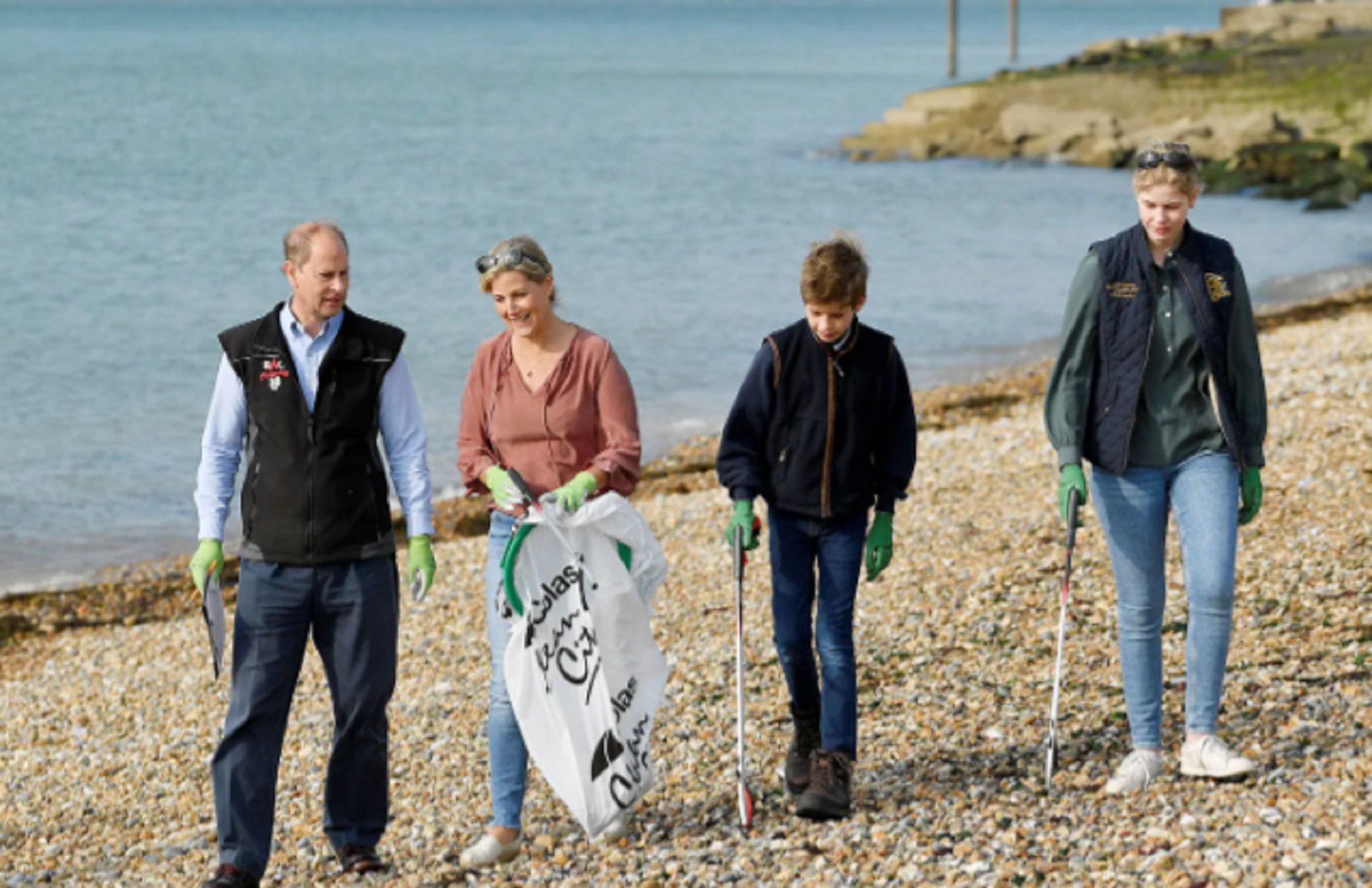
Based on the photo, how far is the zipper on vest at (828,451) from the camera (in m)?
5.47

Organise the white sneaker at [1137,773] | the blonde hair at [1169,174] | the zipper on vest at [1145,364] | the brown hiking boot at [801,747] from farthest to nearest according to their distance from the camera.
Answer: the brown hiking boot at [801,747] → the white sneaker at [1137,773] → the zipper on vest at [1145,364] → the blonde hair at [1169,174]

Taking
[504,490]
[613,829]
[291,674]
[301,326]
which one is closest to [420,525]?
[504,490]

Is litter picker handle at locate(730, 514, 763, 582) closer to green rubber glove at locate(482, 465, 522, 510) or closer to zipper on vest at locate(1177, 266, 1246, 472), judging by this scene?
green rubber glove at locate(482, 465, 522, 510)

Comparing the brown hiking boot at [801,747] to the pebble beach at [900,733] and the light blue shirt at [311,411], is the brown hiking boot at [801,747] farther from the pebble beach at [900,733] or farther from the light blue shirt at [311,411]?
the light blue shirt at [311,411]

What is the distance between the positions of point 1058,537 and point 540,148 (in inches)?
1884

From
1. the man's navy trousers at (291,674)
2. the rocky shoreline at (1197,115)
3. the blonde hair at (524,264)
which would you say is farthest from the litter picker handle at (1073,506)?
the rocky shoreline at (1197,115)

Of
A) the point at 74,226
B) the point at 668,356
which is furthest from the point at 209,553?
the point at 74,226

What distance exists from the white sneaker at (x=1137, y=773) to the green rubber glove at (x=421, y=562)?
219 centimetres

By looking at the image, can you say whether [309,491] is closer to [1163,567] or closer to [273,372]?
[273,372]

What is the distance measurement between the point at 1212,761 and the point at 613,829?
184cm

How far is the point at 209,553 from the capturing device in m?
5.33

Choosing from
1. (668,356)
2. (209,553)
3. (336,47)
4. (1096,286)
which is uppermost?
(336,47)

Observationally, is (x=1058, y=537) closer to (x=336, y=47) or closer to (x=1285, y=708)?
(x=1285, y=708)

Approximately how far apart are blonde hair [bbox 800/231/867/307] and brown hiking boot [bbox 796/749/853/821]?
4.68ft
